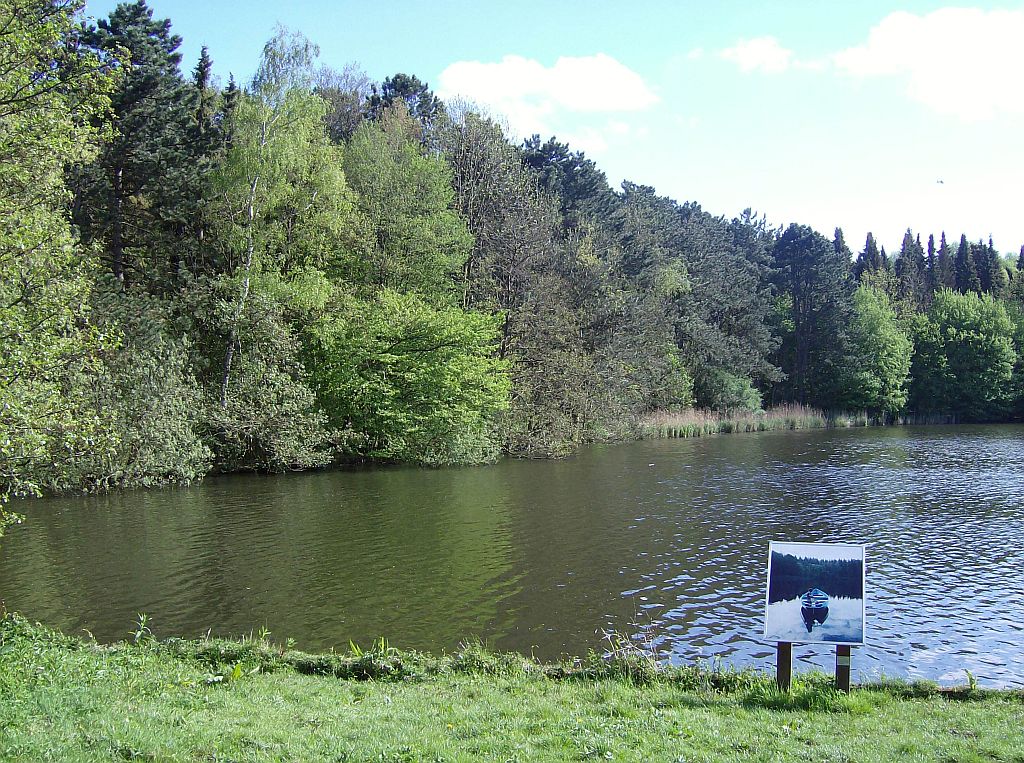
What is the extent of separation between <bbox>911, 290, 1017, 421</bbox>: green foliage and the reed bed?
11.1 m

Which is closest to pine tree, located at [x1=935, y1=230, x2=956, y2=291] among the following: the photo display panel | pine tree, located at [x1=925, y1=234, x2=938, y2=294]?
pine tree, located at [x1=925, y1=234, x2=938, y2=294]

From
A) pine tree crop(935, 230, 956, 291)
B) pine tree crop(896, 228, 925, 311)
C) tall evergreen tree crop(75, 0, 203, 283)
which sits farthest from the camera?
pine tree crop(935, 230, 956, 291)

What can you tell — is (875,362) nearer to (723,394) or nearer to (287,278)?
(723,394)

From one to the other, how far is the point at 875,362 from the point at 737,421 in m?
19.3

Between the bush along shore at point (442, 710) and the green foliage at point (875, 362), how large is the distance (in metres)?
67.3

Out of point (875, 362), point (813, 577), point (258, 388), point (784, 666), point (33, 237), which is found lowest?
point (784, 666)

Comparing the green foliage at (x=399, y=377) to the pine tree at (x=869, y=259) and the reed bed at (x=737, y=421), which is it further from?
the pine tree at (x=869, y=259)

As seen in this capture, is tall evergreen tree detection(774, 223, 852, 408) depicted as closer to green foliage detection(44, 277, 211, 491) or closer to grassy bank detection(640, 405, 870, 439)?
grassy bank detection(640, 405, 870, 439)

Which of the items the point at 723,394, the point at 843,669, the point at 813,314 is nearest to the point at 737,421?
the point at 723,394

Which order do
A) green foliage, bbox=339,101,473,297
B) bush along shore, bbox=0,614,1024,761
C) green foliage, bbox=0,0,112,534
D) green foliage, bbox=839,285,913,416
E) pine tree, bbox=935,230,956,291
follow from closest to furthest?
bush along shore, bbox=0,614,1024,761
green foliage, bbox=0,0,112,534
green foliage, bbox=339,101,473,297
green foliage, bbox=839,285,913,416
pine tree, bbox=935,230,956,291

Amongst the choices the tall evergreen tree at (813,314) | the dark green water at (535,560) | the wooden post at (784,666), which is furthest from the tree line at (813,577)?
the tall evergreen tree at (813,314)

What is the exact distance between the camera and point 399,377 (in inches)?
1444

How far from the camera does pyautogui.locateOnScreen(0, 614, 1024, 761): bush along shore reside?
263 inches

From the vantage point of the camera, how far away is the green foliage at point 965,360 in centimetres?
7344
